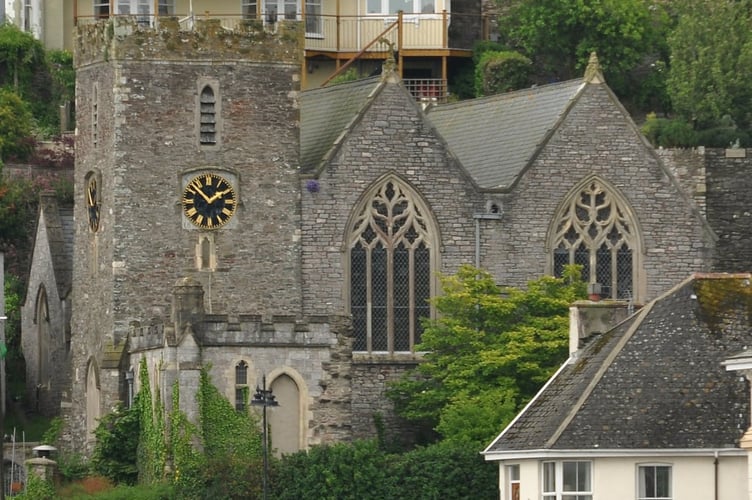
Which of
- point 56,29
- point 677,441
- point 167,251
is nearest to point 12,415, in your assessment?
point 167,251

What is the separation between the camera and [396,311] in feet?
336

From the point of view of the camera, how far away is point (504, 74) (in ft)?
399

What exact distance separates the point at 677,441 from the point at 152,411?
17.4 meters

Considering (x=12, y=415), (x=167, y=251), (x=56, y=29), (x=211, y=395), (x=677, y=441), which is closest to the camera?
(x=677, y=441)

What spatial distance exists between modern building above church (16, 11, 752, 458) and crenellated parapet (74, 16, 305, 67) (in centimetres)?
5

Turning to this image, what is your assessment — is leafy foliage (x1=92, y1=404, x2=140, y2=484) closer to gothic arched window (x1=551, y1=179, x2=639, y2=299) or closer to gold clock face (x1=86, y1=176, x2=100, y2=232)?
gold clock face (x1=86, y1=176, x2=100, y2=232)

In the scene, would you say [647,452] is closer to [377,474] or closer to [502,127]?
[377,474]

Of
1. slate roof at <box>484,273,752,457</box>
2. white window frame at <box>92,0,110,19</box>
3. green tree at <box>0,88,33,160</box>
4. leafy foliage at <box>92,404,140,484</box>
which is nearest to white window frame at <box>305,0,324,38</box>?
white window frame at <box>92,0,110,19</box>

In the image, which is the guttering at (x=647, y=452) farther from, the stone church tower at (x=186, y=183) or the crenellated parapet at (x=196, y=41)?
the crenellated parapet at (x=196, y=41)

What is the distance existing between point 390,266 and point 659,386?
65.2ft

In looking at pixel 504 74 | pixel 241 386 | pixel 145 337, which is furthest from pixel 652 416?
pixel 504 74

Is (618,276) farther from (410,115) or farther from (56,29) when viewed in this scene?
(56,29)

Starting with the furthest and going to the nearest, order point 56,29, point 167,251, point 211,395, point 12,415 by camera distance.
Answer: point 56,29, point 12,415, point 167,251, point 211,395

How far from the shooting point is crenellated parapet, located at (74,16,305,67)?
3969 inches
